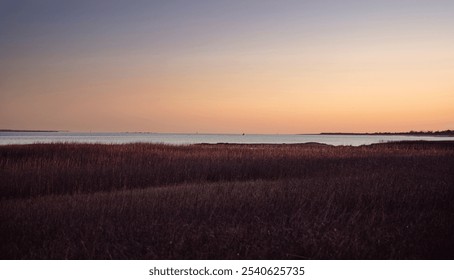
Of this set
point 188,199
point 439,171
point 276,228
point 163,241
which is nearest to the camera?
point 163,241

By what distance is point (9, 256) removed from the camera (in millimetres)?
5441

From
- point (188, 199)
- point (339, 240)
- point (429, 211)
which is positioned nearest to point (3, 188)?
point (188, 199)

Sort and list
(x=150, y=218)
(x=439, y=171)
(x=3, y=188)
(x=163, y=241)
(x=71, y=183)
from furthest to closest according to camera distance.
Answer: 1. (x=439, y=171)
2. (x=71, y=183)
3. (x=3, y=188)
4. (x=150, y=218)
5. (x=163, y=241)

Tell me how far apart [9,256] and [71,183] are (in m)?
8.44

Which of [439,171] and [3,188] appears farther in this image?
[439,171]

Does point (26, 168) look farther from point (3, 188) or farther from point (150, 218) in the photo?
point (150, 218)

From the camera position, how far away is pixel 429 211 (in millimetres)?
7809

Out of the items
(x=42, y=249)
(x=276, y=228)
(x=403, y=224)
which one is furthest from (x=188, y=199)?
(x=403, y=224)

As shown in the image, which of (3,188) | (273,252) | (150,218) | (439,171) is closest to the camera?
(273,252)

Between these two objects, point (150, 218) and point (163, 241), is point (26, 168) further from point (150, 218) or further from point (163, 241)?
point (163, 241)

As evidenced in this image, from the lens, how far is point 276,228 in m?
6.18

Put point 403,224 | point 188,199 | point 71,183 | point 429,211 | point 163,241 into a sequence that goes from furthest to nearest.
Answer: point 71,183 → point 188,199 → point 429,211 → point 403,224 → point 163,241

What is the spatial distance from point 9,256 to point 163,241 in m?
2.04

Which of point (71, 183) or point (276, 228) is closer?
point (276, 228)
